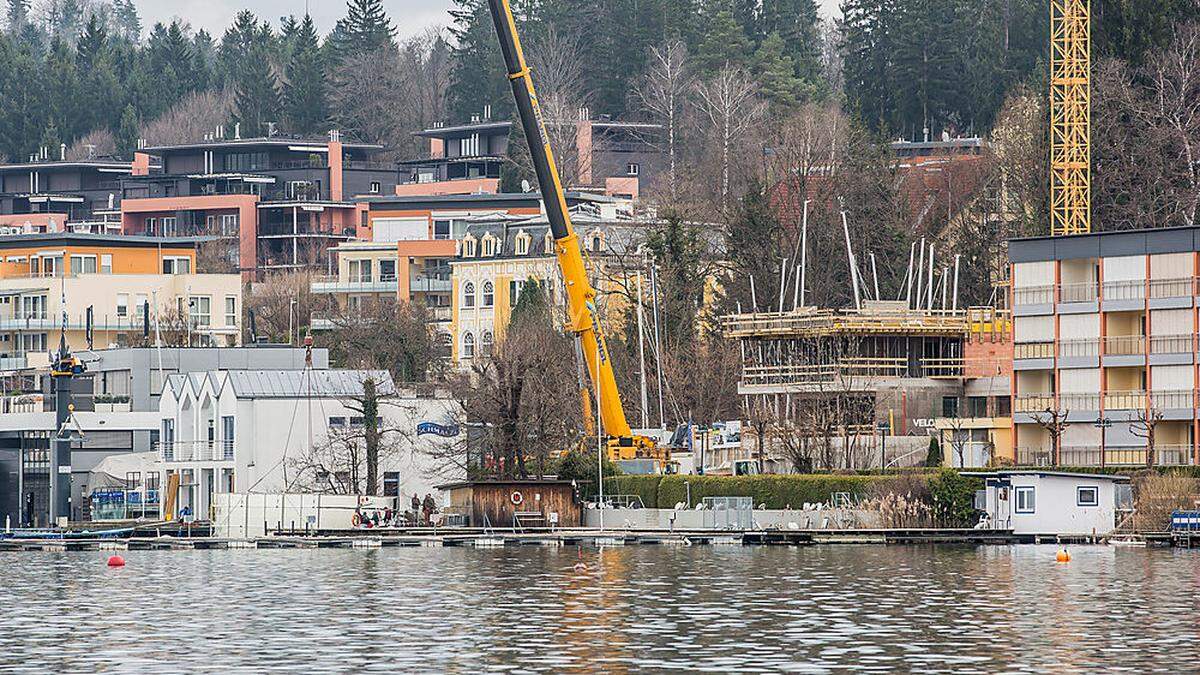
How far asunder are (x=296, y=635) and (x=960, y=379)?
69597 millimetres

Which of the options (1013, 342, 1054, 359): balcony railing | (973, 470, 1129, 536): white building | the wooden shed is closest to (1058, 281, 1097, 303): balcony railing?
(1013, 342, 1054, 359): balcony railing

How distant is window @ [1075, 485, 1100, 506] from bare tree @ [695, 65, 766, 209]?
255 ft

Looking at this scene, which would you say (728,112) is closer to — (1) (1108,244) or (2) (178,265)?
(2) (178,265)

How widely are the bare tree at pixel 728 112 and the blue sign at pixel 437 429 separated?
57816mm

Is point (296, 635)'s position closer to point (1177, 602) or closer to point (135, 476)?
point (1177, 602)

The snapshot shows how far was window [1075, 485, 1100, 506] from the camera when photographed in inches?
3750

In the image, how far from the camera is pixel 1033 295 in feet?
371

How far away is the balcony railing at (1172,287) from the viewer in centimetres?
10675

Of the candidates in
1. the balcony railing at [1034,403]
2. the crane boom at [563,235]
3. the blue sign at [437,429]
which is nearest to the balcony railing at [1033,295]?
the balcony railing at [1034,403]

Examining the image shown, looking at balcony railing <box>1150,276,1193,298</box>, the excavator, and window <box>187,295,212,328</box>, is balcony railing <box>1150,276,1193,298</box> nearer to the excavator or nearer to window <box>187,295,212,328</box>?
the excavator

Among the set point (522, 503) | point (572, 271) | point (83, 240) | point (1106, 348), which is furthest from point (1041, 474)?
point (83, 240)

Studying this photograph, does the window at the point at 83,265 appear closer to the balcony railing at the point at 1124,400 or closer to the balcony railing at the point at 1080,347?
the balcony railing at the point at 1080,347

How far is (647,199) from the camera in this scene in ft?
614

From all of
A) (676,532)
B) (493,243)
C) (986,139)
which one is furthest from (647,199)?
(676,532)
